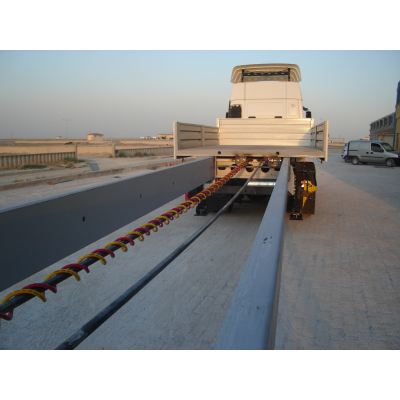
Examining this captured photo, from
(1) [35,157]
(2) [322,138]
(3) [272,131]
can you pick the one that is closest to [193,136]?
(3) [272,131]

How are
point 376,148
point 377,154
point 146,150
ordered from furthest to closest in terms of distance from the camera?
1. point 146,150
2. point 376,148
3. point 377,154

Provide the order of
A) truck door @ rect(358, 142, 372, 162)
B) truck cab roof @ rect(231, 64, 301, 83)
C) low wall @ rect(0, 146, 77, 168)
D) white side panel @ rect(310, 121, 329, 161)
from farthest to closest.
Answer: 1. truck door @ rect(358, 142, 372, 162)
2. low wall @ rect(0, 146, 77, 168)
3. truck cab roof @ rect(231, 64, 301, 83)
4. white side panel @ rect(310, 121, 329, 161)

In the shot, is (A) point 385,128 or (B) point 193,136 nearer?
(B) point 193,136

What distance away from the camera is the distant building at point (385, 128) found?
1452 inches

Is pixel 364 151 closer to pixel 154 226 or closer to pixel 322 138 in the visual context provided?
pixel 322 138

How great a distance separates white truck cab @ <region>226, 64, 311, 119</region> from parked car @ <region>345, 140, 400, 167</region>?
14.8m

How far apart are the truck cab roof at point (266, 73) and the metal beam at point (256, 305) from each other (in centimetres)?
1016

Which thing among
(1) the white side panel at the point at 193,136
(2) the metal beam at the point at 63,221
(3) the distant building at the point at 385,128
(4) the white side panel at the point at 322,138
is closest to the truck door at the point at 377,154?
(3) the distant building at the point at 385,128

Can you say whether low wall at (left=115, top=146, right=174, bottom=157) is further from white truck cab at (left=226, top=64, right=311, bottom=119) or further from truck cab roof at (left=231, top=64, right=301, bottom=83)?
white truck cab at (left=226, top=64, right=311, bottom=119)

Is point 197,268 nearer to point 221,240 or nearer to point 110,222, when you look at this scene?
point 221,240

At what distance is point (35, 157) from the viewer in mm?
22469

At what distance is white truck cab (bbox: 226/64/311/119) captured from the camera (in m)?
10.1

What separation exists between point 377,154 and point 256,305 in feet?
82.3

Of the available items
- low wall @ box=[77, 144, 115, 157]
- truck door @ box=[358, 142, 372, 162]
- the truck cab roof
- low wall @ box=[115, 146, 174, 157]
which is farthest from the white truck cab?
low wall @ box=[77, 144, 115, 157]
